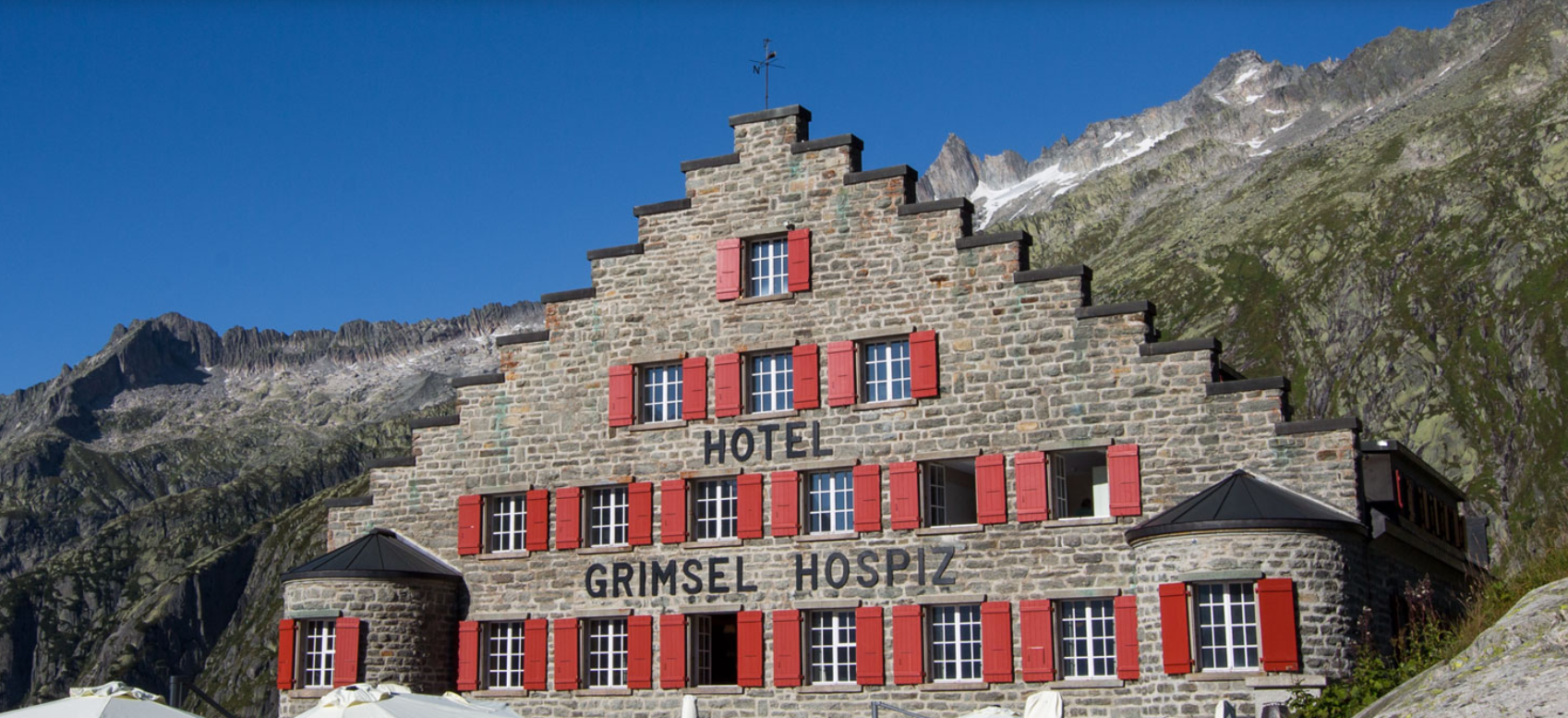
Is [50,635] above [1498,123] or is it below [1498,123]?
below

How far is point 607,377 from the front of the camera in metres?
31.6

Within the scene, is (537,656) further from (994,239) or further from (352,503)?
(994,239)

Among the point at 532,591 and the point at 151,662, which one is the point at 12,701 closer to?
the point at 151,662

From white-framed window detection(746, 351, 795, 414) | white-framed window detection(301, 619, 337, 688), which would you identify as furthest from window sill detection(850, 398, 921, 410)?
white-framed window detection(301, 619, 337, 688)

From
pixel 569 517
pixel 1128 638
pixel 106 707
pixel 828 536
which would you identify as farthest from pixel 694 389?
pixel 106 707

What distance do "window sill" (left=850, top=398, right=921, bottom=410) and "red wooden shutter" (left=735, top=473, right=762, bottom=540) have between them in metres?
2.41

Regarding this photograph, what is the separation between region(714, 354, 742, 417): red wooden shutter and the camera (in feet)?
99.5

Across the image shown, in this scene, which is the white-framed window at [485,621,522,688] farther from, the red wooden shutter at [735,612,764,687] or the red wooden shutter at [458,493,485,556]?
the red wooden shutter at [735,612,764,687]

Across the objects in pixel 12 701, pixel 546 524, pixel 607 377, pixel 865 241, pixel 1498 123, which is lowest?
pixel 12 701

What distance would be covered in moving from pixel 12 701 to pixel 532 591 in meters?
165

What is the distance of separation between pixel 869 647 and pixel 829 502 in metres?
2.97

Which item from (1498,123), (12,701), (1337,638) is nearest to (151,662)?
(12,701)

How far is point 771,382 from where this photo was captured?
100ft

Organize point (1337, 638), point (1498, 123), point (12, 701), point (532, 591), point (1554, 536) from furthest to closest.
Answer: point (12, 701), point (1498, 123), point (532, 591), point (1337, 638), point (1554, 536)
